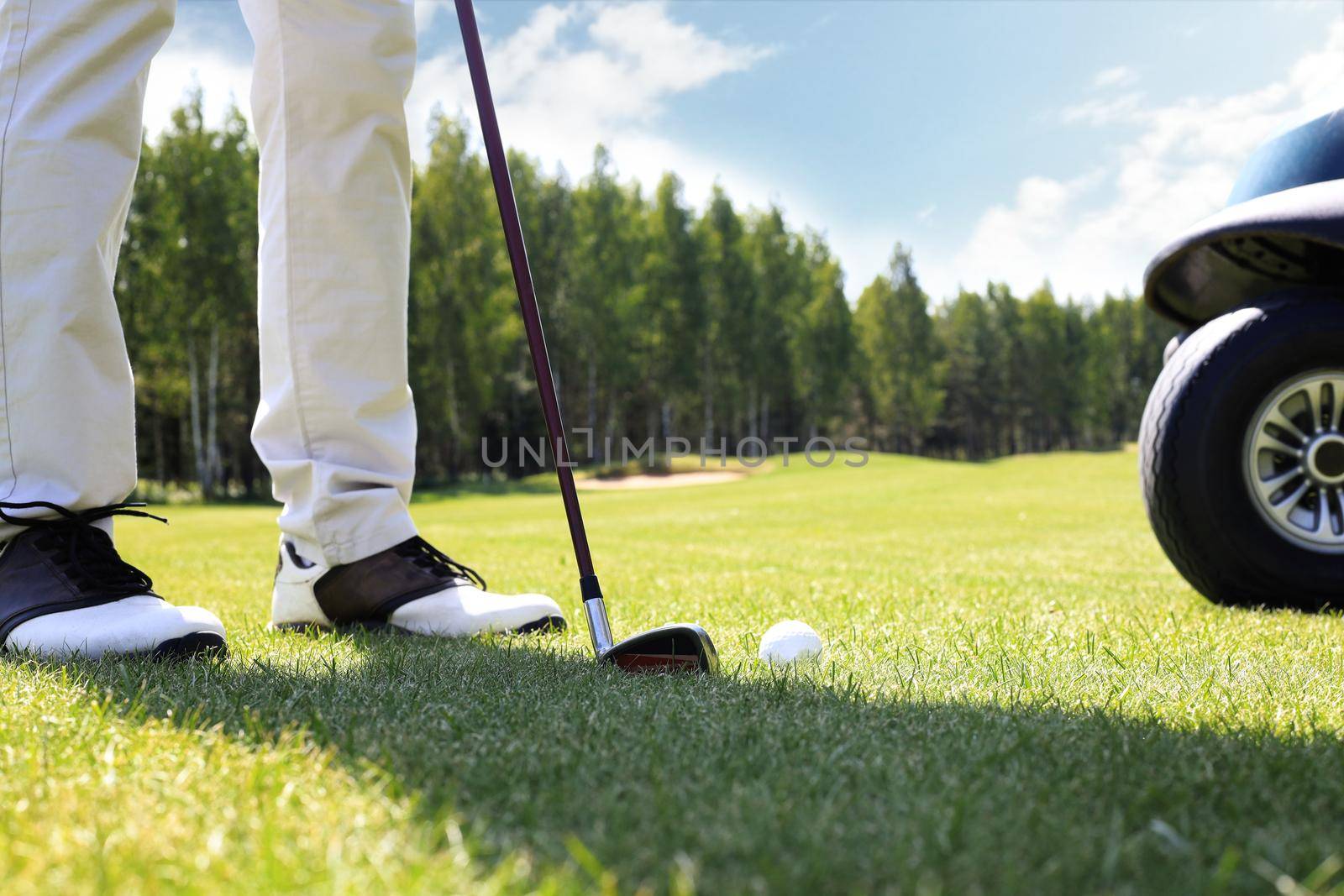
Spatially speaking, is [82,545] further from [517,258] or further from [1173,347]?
[1173,347]

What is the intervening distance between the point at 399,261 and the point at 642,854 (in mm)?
1970

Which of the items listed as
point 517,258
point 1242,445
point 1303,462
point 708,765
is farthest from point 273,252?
point 1303,462

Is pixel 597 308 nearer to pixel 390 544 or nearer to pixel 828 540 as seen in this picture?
pixel 828 540

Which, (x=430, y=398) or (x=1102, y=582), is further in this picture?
(x=430, y=398)

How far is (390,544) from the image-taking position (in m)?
2.42

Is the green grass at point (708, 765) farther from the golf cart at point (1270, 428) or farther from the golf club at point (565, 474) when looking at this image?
the golf cart at point (1270, 428)

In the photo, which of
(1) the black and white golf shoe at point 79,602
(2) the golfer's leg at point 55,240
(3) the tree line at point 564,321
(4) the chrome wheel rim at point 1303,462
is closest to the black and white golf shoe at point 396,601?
(1) the black and white golf shoe at point 79,602

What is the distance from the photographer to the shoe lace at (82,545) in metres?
1.94

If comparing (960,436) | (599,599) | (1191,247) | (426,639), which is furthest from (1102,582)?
(960,436)

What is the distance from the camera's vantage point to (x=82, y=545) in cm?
199

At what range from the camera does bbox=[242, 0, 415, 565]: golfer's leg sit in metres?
2.24

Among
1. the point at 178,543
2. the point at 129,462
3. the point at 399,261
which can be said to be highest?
the point at 399,261

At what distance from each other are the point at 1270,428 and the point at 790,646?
1.77m

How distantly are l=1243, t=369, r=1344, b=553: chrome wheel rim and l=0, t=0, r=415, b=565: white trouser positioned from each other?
2501 millimetres
